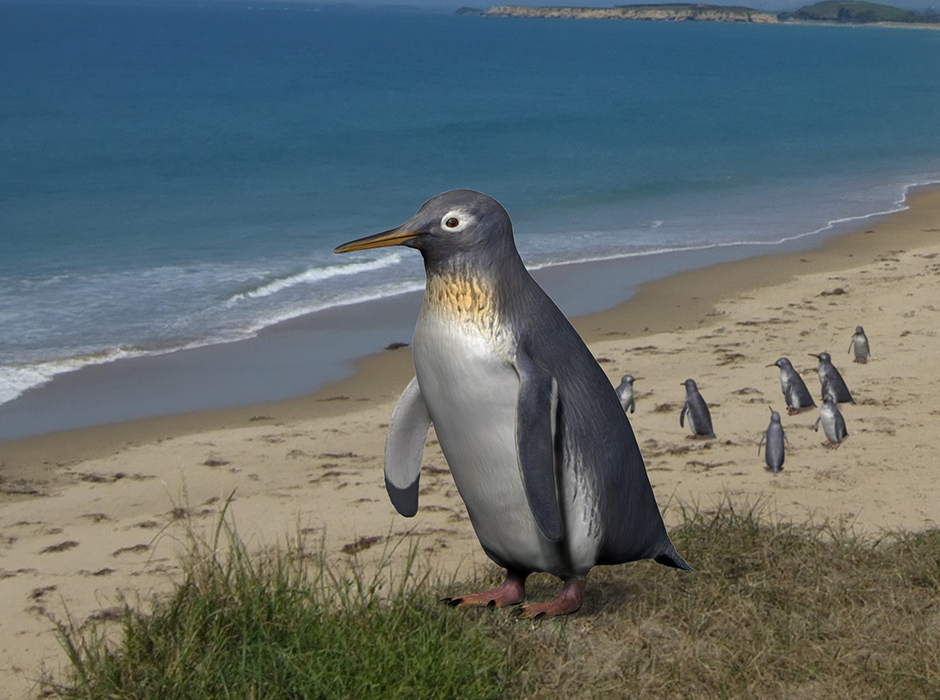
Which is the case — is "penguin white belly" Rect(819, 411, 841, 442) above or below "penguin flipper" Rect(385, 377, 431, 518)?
below

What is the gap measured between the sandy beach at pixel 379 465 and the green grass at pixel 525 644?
96cm

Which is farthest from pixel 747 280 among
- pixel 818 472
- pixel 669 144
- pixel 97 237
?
pixel 669 144

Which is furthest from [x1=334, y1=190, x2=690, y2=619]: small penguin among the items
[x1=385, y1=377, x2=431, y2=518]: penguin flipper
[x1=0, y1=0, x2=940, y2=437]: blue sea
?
[x1=0, y1=0, x2=940, y2=437]: blue sea

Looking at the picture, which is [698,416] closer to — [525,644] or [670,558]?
[670,558]

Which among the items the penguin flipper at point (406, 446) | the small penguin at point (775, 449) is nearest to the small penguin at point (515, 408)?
the penguin flipper at point (406, 446)

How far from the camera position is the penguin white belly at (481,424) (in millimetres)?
3869

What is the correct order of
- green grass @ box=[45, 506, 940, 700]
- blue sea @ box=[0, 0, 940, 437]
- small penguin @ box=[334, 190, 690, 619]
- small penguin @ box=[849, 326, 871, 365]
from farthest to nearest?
blue sea @ box=[0, 0, 940, 437], small penguin @ box=[849, 326, 871, 365], small penguin @ box=[334, 190, 690, 619], green grass @ box=[45, 506, 940, 700]

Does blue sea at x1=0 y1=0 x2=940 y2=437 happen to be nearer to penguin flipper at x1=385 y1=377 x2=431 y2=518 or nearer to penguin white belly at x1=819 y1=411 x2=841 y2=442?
penguin white belly at x1=819 y1=411 x2=841 y2=442

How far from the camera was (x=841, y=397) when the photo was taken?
900 cm

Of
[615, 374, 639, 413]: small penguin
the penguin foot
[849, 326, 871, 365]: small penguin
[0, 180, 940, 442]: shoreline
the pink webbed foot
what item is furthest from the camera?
[849, 326, 871, 365]: small penguin

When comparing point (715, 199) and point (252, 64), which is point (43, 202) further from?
point (252, 64)

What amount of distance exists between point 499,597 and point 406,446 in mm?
635

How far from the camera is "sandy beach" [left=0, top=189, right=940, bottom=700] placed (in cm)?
645

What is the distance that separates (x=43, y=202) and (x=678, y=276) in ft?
42.9
